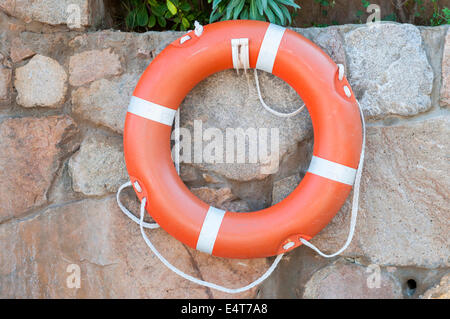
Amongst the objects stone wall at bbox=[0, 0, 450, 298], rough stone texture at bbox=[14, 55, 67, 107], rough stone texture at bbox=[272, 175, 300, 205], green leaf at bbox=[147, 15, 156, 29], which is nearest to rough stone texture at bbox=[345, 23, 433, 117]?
stone wall at bbox=[0, 0, 450, 298]

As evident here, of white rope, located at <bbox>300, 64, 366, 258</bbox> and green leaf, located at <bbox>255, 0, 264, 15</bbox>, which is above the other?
green leaf, located at <bbox>255, 0, 264, 15</bbox>

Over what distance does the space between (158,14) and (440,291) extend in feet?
4.84

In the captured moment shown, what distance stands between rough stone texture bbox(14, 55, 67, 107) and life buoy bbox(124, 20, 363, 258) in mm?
343

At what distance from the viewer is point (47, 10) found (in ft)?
5.08

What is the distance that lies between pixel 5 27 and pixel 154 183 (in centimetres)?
79

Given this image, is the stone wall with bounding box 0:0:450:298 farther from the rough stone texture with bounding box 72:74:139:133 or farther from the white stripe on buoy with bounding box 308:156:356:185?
the white stripe on buoy with bounding box 308:156:356:185

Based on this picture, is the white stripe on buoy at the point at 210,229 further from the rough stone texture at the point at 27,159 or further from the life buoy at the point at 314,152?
the rough stone texture at the point at 27,159

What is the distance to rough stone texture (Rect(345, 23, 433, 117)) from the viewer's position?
4.83 feet

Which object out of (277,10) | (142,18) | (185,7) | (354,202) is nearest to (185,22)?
(185,7)

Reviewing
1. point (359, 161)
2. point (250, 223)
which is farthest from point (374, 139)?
point (250, 223)

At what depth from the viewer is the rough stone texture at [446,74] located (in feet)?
4.82

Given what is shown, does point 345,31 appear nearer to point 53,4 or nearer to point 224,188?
point 224,188

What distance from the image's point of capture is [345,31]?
151 centimetres

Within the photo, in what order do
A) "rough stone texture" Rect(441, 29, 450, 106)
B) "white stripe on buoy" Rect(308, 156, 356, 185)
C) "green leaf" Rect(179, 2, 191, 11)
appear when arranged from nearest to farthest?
"white stripe on buoy" Rect(308, 156, 356, 185)
"rough stone texture" Rect(441, 29, 450, 106)
"green leaf" Rect(179, 2, 191, 11)
